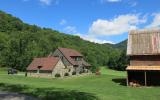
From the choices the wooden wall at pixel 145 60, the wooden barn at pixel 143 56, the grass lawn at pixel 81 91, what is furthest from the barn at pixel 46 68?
the grass lawn at pixel 81 91

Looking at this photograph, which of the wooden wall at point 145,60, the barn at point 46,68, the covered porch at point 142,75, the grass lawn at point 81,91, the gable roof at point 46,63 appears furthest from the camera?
the gable roof at point 46,63

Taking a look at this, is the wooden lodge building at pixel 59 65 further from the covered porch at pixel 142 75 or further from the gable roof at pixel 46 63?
the covered porch at pixel 142 75

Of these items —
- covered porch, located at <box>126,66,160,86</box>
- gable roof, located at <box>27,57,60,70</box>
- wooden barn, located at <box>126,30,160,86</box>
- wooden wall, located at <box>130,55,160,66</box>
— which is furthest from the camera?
gable roof, located at <box>27,57,60,70</box>

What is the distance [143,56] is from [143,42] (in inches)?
104

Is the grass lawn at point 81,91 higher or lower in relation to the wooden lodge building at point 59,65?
lower

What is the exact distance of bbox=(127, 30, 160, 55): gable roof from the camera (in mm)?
54000

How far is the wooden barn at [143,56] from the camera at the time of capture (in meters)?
53.6

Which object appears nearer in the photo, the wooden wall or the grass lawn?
the grass lawn

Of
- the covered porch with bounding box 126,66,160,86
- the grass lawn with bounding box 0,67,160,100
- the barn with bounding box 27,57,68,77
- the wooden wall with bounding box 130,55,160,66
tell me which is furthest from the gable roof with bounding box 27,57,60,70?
the grass lawn with bounding box 0,67,160,100

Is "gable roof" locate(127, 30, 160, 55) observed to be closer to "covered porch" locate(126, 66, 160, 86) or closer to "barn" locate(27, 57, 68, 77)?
"covered porch" locate(126, 66, 160, 86)

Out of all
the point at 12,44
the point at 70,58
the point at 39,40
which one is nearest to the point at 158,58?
the point at 70,58

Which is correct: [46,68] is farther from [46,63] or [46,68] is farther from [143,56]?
[143,56]

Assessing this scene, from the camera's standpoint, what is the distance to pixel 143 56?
179 feet

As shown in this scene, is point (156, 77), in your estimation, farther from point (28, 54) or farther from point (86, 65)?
point (28, 54)
